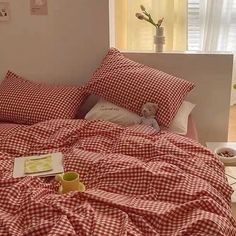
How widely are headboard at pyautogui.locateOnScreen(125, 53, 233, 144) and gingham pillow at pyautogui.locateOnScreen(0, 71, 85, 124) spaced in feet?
1.59

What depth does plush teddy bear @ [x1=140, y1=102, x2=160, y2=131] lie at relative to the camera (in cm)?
222

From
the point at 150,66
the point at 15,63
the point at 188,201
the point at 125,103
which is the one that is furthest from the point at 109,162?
the point at 15,63

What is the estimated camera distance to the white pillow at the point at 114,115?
231 cm

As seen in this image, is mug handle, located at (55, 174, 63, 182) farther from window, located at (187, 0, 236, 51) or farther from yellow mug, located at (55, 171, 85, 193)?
window, located at (187, 0, 236, 51)

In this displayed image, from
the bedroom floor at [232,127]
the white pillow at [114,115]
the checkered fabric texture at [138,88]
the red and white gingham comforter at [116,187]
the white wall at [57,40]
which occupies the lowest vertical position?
the bedroom floor at [232,127]

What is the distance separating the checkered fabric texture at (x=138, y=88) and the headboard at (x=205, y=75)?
9.1 inches

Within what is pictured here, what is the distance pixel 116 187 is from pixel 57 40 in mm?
1337

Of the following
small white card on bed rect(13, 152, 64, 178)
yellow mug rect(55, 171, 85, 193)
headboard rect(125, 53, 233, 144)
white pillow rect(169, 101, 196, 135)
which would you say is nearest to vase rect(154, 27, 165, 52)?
headboard rect(125, 53, 233, 144)

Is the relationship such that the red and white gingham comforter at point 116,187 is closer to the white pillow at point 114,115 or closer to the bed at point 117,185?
the bed at point 117,185

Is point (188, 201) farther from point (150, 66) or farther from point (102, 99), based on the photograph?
point (150, 66)

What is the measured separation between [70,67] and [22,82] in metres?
0.34

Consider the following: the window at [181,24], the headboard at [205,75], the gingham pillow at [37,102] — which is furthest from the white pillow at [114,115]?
the window at [181,24]

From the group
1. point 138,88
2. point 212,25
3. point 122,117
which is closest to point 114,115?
point 122,117

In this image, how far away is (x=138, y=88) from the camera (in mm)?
2305
